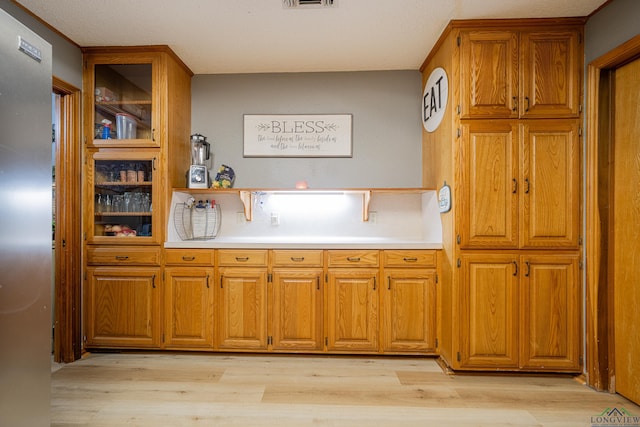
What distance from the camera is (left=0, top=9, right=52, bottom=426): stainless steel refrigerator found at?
3.63 ft

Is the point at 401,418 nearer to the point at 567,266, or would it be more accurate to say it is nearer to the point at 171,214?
the point at 567,266

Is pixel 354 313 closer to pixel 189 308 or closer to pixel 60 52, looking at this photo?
pixel 189 308

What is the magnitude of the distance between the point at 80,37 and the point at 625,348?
4216 millimetres

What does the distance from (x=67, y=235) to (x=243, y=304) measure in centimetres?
142

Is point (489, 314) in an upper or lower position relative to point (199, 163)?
lower

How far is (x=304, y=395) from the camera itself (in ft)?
6.72

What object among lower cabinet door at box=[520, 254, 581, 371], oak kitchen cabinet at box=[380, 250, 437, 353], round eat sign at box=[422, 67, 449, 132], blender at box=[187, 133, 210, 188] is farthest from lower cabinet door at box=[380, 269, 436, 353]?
blender at box=[187, 133, 210, 188]

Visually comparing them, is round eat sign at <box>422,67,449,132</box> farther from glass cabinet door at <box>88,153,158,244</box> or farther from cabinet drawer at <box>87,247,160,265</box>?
cabinet drawer at <box>87,247,160,265</box>

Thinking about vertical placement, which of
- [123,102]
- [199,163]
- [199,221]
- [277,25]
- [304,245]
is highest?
[277,25]

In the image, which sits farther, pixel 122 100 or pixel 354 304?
pixel 122 100

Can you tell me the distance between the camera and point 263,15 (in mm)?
2180

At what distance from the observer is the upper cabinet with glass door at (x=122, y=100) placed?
2609mm

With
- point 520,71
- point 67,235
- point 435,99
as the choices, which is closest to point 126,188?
point 67,235

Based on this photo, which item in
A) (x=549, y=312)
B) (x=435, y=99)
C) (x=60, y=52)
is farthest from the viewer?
(x=435, y=99)
